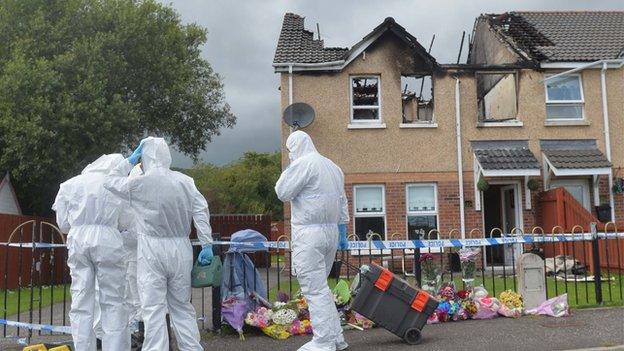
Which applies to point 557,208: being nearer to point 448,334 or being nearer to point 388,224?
point 388,224

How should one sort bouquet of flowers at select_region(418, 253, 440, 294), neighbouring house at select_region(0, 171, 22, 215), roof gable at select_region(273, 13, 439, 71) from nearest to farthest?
1. bouquet of flowers at select_region(418, 253, 440, 294)
2. roof gable at select_region(273, 13, 439, 71)
3. neighbouring house at select_region(0, 171, 22, 215)

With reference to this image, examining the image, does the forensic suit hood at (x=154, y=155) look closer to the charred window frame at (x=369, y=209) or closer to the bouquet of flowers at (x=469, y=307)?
the bouquet of flowers at (x=469, y=307)

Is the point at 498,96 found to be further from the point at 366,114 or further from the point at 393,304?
the point at 393,304

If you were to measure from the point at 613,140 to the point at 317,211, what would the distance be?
12.8m

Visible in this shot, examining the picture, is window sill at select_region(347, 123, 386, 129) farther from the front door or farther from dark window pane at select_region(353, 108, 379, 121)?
the front door

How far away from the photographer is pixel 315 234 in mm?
6023

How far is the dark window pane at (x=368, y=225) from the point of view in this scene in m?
15.7

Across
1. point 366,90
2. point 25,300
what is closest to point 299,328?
point 25,300

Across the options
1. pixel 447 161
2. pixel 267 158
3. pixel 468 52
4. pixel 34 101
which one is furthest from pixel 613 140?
pixel 267 158

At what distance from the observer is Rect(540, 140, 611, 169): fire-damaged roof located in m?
15.1

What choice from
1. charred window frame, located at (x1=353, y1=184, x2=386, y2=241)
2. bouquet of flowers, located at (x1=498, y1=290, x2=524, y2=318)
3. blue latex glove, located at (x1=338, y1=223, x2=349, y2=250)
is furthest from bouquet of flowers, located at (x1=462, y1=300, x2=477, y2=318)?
charred window frame, located at (x1=353, y1=184, x2=386, y2=241)

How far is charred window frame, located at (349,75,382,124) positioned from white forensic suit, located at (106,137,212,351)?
1062 cm

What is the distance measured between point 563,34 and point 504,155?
16.2ft

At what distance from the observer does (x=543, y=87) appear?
16.2 m
